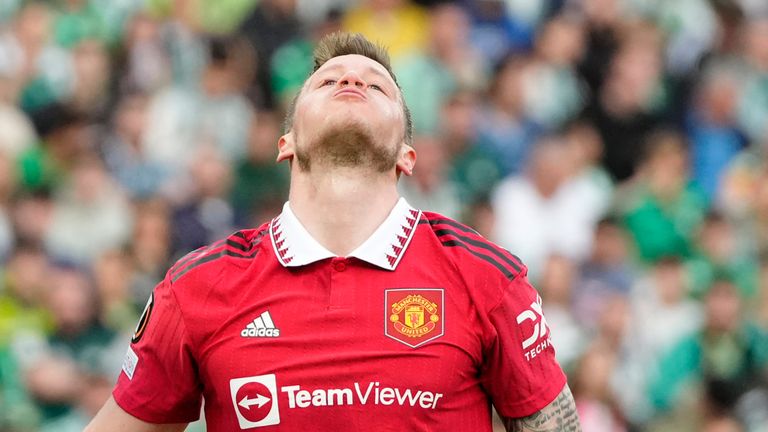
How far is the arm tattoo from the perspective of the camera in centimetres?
392

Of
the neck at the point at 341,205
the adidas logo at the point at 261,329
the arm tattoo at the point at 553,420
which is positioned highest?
the neck at the point at 341,205

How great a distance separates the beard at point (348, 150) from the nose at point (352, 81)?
0.21 meters

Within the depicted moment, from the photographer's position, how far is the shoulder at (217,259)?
3.97 metres

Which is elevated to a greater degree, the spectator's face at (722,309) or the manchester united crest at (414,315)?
the manchester united crest at (414,315)

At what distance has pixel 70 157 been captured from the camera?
910cm

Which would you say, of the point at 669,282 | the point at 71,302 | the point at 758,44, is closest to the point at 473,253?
the point at 71,302

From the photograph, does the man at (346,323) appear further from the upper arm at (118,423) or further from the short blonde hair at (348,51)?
the short blonde hair at (348,51)

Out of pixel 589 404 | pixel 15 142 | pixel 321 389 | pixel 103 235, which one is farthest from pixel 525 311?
pixel 15 142

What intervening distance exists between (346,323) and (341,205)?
43cm

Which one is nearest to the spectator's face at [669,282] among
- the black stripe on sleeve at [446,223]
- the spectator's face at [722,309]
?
the spectator's face at [722,309]

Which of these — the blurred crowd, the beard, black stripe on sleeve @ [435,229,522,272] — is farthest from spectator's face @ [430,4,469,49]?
black stripe on sleeve @ [435,229,522,272]

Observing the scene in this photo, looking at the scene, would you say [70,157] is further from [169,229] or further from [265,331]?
[265,331]

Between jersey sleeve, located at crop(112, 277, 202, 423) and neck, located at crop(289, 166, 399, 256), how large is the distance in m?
0.51

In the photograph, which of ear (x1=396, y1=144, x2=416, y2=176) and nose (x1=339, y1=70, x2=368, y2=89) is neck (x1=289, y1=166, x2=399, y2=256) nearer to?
ear (x1=396, y1=144, x2=416, y2=176)
